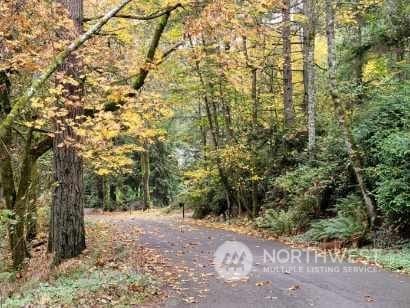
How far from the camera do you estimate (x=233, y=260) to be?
1184cm

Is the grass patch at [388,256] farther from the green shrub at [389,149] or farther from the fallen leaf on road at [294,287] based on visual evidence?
the fallen leaf on road at [294,287]

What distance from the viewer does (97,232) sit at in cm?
1788

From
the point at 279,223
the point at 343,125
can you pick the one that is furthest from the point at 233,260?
the point at 343,125

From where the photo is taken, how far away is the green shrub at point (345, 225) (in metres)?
12.8

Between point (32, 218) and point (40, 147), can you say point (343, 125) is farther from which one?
point (32, 218)

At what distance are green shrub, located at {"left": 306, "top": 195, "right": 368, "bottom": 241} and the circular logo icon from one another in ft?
7.39

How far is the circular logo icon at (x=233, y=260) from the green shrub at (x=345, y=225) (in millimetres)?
2252

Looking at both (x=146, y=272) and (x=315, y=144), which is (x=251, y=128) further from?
(x=146, y=272)

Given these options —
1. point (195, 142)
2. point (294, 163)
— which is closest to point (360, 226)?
point (294, 163)

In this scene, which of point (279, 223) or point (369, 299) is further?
point (279, 223)

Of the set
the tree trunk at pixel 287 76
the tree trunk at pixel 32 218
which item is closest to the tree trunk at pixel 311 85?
the tree trunk at pixel 287 76

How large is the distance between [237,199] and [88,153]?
11061mm

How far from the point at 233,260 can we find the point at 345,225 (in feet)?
11.5

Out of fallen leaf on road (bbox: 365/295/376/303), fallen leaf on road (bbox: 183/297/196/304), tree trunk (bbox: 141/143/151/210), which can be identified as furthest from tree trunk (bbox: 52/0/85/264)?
tree trunk (bbox: 141/143/151/210)
